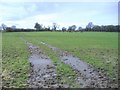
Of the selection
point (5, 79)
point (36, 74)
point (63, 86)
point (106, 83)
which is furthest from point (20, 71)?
point (106, 83)

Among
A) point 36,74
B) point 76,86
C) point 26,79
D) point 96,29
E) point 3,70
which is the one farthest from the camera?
point 96,29

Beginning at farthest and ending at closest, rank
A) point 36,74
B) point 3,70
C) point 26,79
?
point 3,70 < point 36,74 < point 26,79

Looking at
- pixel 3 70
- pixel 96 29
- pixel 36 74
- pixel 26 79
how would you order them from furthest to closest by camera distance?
pixel 96 29, pixel 3 70, pixel 36 74, pixel 26 79

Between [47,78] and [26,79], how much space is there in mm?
761

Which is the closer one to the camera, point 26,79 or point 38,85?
point 38,85

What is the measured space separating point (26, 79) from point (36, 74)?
3.70ft

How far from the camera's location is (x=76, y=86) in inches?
287

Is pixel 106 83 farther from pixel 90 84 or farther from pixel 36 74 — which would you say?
pixel 36 74

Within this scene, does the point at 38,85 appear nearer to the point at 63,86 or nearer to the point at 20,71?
the point at 63,86

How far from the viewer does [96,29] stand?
12800 cm

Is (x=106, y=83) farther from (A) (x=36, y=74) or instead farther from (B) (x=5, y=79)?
(B) (x=5, y=79)

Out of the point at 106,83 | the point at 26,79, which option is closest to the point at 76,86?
the point at 106,83

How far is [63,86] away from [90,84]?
36.4 inches

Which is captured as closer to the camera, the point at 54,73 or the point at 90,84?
the point at 90,84
